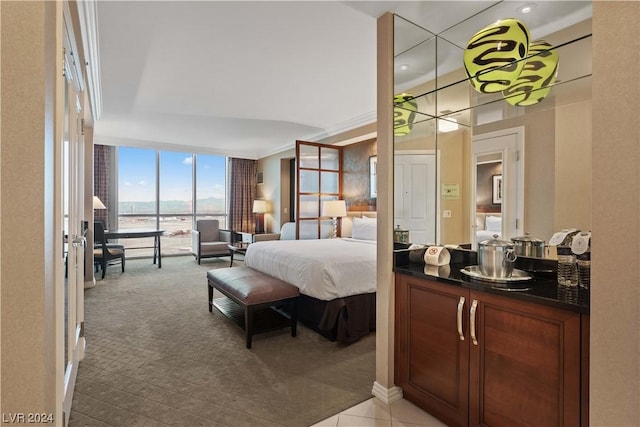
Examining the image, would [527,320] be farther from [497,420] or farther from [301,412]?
[301,412]

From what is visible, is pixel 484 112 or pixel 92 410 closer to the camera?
pixel 92 410

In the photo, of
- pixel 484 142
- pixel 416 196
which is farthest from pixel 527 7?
pixel 416 196

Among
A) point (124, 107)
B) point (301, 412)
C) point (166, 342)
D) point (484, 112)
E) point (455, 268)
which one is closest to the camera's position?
point (301, 412)

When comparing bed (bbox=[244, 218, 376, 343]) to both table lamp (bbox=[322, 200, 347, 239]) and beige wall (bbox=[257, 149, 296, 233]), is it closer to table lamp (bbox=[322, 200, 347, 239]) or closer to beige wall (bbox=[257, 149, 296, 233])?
table lamp (bbox=[322, 200, 347, 239])

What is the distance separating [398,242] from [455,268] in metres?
0.39

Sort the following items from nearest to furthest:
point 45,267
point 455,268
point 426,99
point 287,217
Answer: point 45,267 < point 455,268 < point 426,99 < point 287,217

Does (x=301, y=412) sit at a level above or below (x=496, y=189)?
below

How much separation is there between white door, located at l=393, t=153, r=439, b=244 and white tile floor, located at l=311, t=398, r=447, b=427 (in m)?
1.05

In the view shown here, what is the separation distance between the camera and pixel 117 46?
2.89 metres

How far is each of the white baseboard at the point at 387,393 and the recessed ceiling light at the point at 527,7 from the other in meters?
2.56

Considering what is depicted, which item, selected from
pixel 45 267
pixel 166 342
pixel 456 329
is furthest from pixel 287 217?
pixel 45 267

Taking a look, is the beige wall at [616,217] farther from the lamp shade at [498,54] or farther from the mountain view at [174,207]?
the mountain view at [174,207]

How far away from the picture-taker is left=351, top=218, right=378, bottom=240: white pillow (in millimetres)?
4669

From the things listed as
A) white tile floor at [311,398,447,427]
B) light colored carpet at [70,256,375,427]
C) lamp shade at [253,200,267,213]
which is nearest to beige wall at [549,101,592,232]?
white tile floor at [311,398,447,427]
